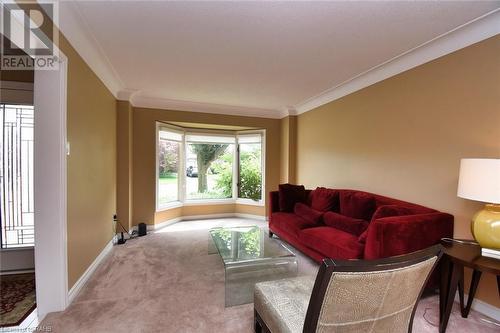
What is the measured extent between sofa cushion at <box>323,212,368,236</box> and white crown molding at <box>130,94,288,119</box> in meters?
2.75

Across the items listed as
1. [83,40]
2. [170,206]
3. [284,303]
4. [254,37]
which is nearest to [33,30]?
[83,40]

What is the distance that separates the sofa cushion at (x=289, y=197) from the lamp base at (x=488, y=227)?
2371mm

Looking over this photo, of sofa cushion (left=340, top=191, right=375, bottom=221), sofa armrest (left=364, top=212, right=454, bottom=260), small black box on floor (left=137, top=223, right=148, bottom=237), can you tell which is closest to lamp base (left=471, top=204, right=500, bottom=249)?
sofa armrest (left=364, top=212, right=454, bottom=260)

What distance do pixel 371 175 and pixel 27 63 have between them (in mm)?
4092

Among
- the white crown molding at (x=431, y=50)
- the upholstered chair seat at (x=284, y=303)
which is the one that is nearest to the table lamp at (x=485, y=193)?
the white crown molding at (x=431, y=50)

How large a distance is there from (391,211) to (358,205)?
626mm

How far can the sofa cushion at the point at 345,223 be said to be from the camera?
272cm

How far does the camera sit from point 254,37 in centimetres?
230

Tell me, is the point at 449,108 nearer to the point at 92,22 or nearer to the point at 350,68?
the point at 350,68

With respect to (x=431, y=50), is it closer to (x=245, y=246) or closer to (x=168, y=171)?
(x=245, y=246)

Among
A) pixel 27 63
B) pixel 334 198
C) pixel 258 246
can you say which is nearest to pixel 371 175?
pixel 334 198

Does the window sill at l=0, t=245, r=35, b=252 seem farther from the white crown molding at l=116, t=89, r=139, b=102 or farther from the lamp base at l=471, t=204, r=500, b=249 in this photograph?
the lamp base at l=471, t=204, r=500, b=249

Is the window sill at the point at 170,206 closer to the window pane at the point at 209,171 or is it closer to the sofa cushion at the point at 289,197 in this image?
the window pane at the point at 209,171

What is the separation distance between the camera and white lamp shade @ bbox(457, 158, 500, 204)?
5.41ft
